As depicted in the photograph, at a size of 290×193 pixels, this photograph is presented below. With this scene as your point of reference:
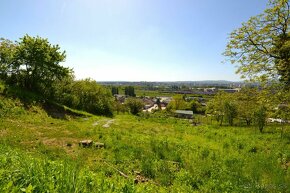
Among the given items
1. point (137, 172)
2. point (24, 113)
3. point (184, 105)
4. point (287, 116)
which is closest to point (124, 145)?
point (137, 172)

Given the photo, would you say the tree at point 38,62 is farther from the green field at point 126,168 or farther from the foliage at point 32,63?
the green field at point 126,168

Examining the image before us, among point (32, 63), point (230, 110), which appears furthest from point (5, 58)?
point (230, 110)

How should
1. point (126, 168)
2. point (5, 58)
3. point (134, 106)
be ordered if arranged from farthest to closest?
point (134, 106) → point (5, 58) → point (126, 168)

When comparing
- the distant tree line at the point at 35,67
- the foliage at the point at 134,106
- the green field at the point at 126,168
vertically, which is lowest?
the foliage at the point at 134,106

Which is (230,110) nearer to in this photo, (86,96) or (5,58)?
(86,96)

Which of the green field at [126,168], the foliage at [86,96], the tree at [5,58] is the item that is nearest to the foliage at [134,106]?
the foliage at [86,96]

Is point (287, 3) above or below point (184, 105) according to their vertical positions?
above

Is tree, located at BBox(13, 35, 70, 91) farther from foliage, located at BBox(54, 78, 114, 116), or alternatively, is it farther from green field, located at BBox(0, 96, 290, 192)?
green field, located at BBox(0, 96, 290, 192)

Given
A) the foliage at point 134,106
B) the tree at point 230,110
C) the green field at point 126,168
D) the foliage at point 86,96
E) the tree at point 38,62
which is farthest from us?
the foliage at point 134,106

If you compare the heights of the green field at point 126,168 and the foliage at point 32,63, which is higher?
the foliage at point 32,63

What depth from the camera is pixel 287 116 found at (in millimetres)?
11336

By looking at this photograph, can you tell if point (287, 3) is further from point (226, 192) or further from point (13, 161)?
point (13, 161)

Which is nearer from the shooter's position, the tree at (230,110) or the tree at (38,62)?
the tree at (38,62)

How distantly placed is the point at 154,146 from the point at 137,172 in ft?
12.3
